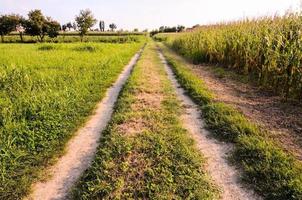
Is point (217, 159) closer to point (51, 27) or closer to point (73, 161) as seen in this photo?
point (73, 161)

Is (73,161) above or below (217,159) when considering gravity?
below

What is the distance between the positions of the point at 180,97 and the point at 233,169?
449cm

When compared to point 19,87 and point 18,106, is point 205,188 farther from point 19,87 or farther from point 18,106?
point 19,87

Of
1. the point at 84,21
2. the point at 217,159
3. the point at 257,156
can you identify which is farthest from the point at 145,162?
the point at 84,21

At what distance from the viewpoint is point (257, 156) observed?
4.86m

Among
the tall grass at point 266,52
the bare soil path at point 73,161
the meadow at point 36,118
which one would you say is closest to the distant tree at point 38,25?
the tall grass at point 266,52

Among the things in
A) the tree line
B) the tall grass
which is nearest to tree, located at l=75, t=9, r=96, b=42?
the tree line

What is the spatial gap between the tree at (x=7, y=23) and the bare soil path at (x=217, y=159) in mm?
59798

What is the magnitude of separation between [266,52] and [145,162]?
6.92m

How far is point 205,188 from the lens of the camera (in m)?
4.07

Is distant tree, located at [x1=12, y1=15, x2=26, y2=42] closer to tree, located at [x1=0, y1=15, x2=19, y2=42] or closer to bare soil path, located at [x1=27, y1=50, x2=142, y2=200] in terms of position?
tree, located at [x1=0, y1=15, x2=19, y2=42]

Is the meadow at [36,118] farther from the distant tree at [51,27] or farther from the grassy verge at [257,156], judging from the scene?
the distant tree at [51,27]

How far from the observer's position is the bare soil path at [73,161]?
4129 millimetres

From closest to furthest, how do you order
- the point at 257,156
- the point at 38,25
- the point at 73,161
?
the point at 257,156, the point at 73,161, the point at 38,25
